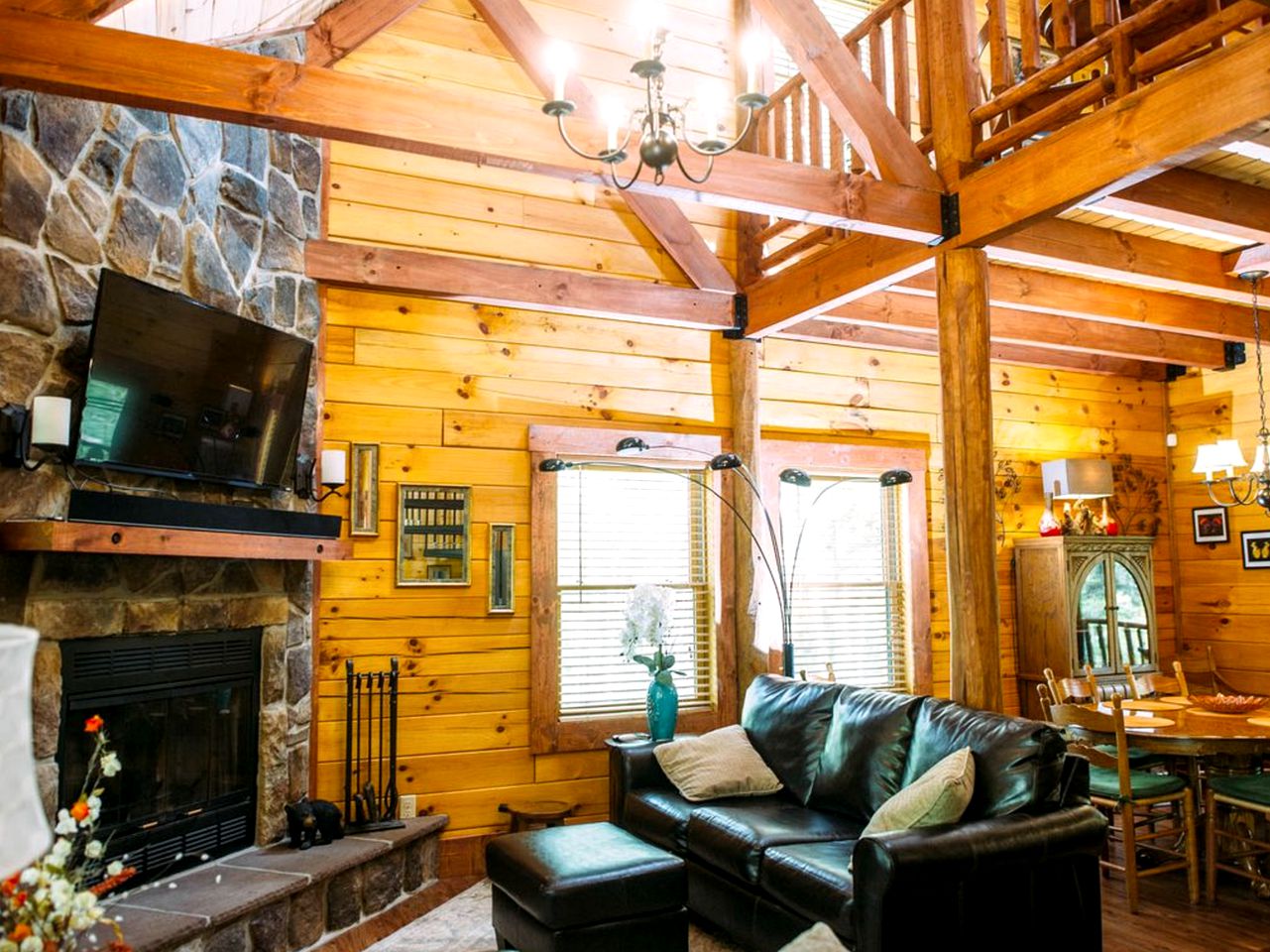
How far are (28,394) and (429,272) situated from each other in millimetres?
2116

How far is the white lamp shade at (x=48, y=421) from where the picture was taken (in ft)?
10.9

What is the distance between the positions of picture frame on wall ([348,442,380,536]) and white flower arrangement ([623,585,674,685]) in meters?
1.37

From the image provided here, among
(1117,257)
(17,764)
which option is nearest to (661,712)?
(1117,257)

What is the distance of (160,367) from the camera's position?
3.77 m

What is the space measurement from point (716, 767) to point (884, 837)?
4.83 feet

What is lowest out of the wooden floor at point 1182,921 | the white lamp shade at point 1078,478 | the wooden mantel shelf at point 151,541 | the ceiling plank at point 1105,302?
the wooden floor at point 1182,921

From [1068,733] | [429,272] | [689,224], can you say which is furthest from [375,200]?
[1068,733]

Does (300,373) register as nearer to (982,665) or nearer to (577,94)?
(577,94)

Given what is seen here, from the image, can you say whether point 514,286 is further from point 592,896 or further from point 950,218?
point 592,896

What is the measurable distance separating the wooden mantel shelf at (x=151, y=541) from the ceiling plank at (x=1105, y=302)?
144 inches

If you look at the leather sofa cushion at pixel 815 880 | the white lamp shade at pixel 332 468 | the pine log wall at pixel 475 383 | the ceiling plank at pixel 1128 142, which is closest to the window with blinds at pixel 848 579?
the pine log wall at pixel 475 383

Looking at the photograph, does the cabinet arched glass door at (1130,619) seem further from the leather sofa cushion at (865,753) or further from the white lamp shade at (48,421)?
the white lamp shade at (48,421)

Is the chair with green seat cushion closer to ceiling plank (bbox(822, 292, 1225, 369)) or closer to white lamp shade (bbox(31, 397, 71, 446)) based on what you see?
ceiling plank (bbox(822, 292, 1225, 369))

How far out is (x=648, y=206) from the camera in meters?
5.67
